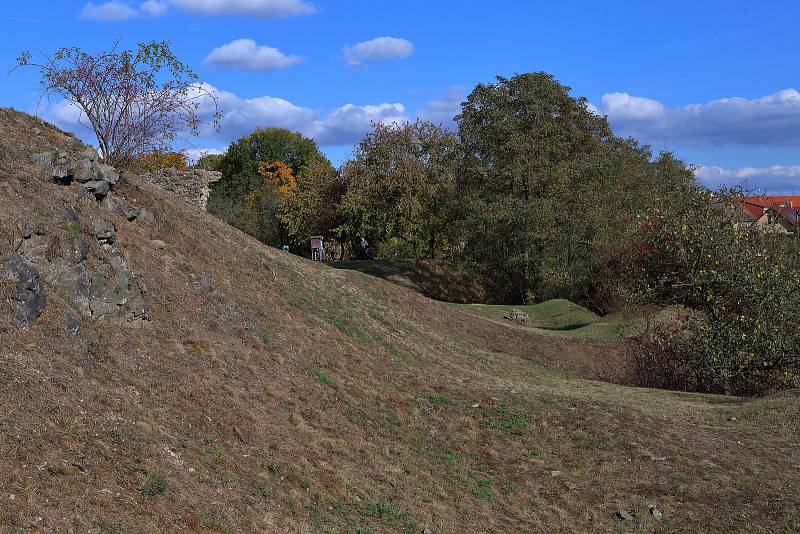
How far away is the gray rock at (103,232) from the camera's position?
13359 mm

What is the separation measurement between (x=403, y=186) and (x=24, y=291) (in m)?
34.1

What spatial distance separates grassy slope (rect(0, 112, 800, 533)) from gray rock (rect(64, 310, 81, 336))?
0.16 m

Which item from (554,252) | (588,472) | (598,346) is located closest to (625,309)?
(554,252)

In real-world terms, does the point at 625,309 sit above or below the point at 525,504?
above

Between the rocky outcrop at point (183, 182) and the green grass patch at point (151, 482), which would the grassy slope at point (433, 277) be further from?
the green grass patch at point (151, 482)

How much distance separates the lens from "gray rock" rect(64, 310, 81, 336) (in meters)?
10.7

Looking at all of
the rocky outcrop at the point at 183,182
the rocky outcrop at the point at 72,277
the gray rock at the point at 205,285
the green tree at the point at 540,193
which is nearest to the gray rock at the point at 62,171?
the rocky outcrop at the point at 72,277

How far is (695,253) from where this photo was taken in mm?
20250

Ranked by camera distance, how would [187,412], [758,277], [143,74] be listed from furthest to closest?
1. [758,277]
2. [143,74]
3. [187,412]

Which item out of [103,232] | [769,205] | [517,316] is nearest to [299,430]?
[103,232]

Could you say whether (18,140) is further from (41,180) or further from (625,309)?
(625,309)

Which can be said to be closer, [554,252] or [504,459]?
[504,459]

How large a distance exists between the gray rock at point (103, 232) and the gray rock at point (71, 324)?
8.70ft

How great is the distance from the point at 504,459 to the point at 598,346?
16.8 metres
